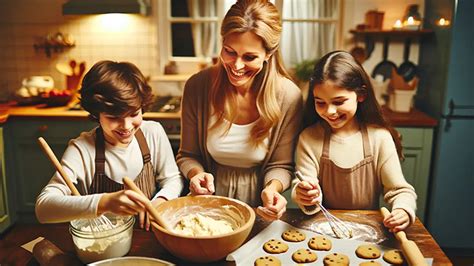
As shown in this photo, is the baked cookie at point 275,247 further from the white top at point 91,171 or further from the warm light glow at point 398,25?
the warm light glow at point 398,25

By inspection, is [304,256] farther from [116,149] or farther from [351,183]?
[116,149]

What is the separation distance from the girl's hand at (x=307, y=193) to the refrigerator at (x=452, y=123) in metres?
1.63

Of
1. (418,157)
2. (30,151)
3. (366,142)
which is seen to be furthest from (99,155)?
(418,157)

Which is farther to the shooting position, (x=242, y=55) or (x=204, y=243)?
(x=242, y=55)

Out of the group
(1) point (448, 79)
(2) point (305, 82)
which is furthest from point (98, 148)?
(1) point (448, 79)

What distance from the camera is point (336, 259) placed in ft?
3.45

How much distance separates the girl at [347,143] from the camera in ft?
4.50

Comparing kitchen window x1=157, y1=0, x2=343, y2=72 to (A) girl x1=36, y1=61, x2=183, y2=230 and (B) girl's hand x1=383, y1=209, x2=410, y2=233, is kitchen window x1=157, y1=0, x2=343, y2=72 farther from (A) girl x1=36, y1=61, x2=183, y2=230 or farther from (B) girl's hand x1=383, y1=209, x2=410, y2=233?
(B) girl's hand x1=383, y1=209, x2=410, y2=233

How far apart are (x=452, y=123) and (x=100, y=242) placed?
2200 millimetres

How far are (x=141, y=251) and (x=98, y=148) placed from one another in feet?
1.38

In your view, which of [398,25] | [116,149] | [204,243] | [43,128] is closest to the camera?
[204,243]

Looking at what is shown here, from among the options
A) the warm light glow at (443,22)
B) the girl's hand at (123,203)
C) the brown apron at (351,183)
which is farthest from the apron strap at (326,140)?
the warm light glow at (443,22)

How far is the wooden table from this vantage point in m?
1.05

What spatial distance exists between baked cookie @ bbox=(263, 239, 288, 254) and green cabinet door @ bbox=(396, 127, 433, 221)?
1730 mm
